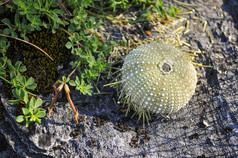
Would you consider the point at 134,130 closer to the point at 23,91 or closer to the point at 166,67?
the point at 166,67

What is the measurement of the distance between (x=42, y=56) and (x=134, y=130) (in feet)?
5.65

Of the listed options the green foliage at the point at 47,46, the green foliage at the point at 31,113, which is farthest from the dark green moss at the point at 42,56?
the green foliage at the point at 31,113

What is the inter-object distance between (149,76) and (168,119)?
81cm

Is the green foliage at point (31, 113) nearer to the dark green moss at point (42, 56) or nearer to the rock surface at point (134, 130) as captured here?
the rock surface at point (134, 130)

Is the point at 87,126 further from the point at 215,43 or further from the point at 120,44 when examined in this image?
the point at 215,43

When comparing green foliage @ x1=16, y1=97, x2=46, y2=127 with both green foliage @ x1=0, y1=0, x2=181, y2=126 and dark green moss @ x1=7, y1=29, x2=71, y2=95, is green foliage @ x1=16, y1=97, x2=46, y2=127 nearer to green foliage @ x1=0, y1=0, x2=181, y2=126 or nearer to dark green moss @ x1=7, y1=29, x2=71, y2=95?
green foliage @ x1=0, y1=0, x2=181, y2=126

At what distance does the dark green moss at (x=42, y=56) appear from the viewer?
10.2 ft

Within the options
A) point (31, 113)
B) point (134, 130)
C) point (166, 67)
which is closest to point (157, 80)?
point (166, 67)

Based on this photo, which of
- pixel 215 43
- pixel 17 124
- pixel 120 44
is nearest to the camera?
pixel 17 124

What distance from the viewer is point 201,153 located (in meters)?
3.05

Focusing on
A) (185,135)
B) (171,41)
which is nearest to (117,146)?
(185,135)

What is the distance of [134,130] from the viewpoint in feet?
10.3

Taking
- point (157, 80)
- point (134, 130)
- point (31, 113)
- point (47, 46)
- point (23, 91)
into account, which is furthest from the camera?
point (47, 46)

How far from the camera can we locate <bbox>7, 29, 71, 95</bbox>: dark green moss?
312cm
